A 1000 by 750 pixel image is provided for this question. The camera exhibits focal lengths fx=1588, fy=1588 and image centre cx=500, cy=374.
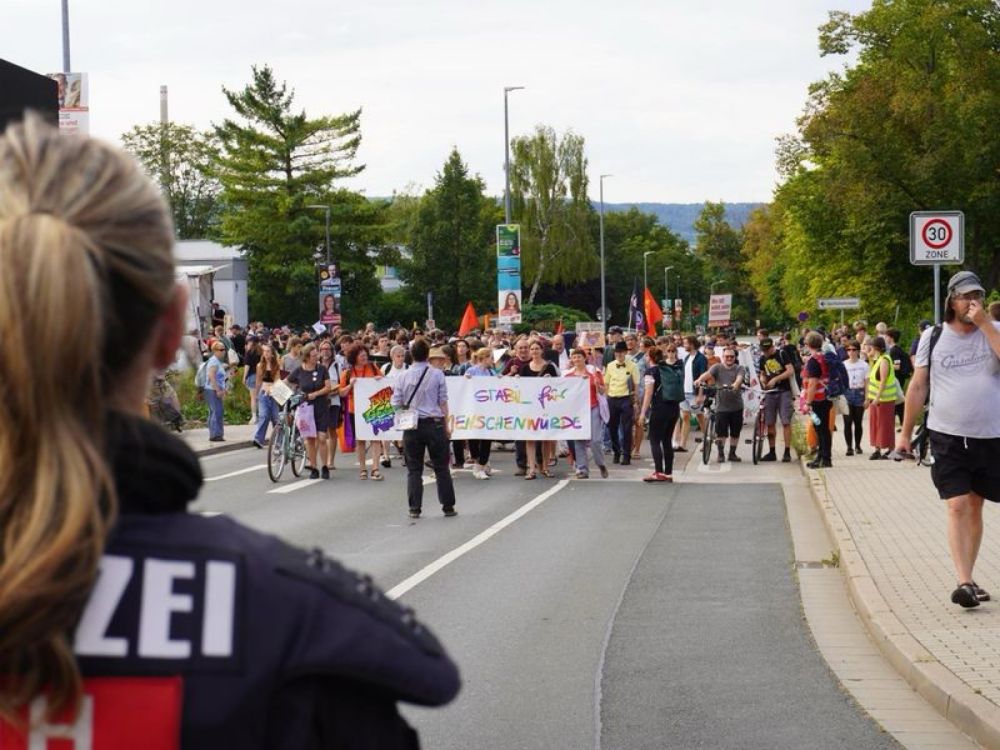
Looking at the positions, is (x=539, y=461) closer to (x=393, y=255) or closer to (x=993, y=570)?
(x=993, y=570)

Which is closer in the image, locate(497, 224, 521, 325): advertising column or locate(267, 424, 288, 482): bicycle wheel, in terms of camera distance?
locate(267, 424, 288, 482): bicycle wheel

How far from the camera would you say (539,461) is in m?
23.6

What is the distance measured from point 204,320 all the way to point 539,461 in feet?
70.7

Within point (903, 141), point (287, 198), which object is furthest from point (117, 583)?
point (287, 198)

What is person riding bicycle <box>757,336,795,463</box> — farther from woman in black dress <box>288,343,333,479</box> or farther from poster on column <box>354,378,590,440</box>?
woman in black dress <box>288,343,333,479</box>

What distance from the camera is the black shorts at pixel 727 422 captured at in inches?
965

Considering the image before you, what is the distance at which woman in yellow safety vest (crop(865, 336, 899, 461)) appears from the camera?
22688 mm

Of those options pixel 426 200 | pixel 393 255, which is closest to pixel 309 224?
pixel 393 255

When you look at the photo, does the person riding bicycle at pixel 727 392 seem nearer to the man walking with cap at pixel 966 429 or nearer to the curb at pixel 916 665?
the curb at pixel 916 665

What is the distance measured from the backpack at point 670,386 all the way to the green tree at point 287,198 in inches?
2654

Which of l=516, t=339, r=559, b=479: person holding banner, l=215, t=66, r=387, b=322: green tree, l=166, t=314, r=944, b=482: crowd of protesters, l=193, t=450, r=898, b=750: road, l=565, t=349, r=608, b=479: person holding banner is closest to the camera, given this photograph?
l=193, t=450, r=898, b=750: road

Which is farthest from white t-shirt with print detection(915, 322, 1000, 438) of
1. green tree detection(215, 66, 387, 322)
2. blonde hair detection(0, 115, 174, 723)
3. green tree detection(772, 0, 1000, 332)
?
green tree detection(215, 66, 387, 322)

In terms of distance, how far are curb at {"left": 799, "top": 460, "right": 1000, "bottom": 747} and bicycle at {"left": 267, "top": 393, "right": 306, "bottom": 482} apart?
1036 cm

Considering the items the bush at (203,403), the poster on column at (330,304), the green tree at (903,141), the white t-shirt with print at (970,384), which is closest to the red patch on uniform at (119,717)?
the white t-shirt with print at (970,384)
